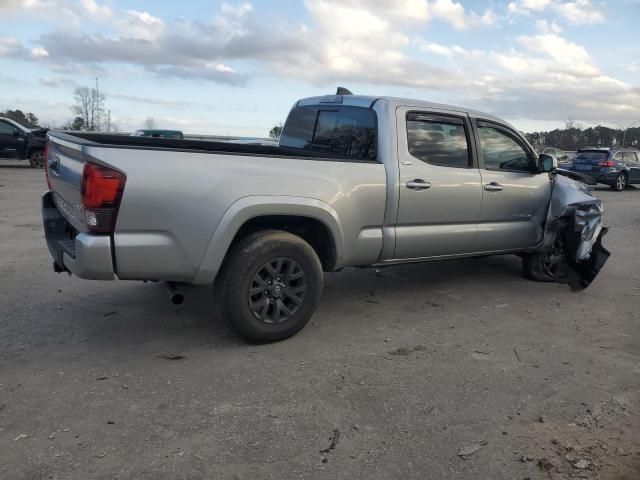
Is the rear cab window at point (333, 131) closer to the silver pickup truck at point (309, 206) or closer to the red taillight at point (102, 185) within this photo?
the silver pickup truck at point (309, 206)

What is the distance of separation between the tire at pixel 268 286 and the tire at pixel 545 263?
318 centimetres

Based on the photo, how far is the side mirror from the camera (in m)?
5.82

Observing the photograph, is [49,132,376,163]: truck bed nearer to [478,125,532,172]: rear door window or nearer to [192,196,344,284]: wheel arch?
[192,196,344,284]: wheel arch

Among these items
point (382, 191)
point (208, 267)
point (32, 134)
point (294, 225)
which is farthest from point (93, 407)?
point (32, 134)

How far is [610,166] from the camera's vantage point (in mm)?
20094

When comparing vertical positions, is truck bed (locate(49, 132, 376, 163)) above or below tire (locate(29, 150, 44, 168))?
above

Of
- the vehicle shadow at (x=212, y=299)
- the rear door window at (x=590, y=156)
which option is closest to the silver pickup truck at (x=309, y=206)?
the vehicle shadow at (x=212, y=299)

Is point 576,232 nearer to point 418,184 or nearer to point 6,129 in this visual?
point 418,184

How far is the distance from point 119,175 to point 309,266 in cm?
154

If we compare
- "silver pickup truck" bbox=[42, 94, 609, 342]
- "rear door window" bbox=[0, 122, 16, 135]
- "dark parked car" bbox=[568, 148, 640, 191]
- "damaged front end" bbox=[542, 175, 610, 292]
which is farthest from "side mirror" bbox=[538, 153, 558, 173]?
"rear door window" bbox=[0, 122, 16, 135]

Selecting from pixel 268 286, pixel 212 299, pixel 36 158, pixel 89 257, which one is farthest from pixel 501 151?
pixel 36 158

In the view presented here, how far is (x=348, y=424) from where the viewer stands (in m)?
3.05

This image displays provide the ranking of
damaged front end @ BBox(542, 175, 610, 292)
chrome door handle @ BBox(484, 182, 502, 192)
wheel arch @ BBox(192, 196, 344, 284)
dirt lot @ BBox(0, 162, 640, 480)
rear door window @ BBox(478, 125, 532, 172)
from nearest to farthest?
dirt lot @ BBox(0, 162, 640, 480)
wheel arch @ BBox(192, 196, 344, 284)
chrome door handle @ BBox(484, 182, 502, 192)
rear door window @ BBox(478, 125, 532, 172)
damaged front end @ BBox(542, 175, 610, 292)

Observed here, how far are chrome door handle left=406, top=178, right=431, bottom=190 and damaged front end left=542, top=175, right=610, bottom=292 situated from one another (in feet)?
6.40
